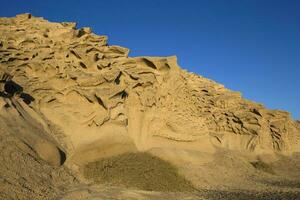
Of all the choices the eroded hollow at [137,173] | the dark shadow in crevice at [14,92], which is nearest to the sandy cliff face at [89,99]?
the dark shadow in crevice at [14,92]

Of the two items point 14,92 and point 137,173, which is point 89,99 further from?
point 137,173

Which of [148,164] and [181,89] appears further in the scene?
[181,89]

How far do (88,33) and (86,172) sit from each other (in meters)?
7.15

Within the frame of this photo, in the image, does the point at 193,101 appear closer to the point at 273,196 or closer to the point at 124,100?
the point at 124,100

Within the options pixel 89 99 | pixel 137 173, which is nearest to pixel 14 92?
pixel 89 99

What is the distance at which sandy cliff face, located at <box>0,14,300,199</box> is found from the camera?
41.3 ft

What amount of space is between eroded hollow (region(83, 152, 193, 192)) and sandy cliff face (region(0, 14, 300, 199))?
1.53 feet

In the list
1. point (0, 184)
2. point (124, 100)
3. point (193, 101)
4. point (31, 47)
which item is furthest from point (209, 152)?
point (0, 184)

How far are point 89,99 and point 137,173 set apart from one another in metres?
3.42

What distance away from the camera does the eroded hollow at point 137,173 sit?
11.6 meters

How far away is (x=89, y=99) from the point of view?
13875 millimetres

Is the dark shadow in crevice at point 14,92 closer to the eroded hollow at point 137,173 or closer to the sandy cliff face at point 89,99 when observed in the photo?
the sandy cliff face at point 89,99

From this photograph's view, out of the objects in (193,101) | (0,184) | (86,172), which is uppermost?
(193,101)

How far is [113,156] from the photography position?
521 inches
